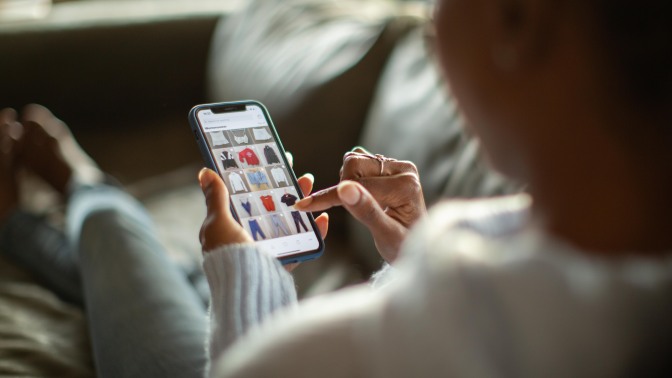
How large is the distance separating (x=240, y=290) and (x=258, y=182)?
0.16 meters

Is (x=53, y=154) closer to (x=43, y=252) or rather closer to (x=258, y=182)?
(x=43, y=252)

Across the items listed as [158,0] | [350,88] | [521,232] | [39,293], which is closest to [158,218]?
[39,293]

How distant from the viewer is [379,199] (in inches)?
20.8

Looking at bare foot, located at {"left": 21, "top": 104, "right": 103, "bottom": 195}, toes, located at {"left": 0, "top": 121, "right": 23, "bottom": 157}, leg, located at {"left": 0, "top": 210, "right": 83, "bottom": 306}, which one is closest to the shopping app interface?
leg, located at {"left": 0, "top": 210, "right": 83, "bottom": 306}

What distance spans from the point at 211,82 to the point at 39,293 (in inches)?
20.0

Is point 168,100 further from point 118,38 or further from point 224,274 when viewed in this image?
point 224,274

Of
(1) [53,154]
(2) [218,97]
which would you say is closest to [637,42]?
(2) [218,97]

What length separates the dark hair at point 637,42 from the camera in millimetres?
282

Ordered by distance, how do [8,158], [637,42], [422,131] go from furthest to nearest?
[8,158] < [422,131] < [637,42]

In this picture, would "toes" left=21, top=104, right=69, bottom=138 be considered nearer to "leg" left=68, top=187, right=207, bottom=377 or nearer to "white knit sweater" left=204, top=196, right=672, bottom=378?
"leg" left=68, top=187, right=207, bottom=377

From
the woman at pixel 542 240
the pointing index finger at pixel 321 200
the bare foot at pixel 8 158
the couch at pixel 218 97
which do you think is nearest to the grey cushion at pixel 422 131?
the couch at pixel 218 97

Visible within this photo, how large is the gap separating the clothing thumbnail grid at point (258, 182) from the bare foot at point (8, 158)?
595 mm

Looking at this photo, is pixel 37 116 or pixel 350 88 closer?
pixel 350 88

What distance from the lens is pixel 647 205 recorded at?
31 centimetres
